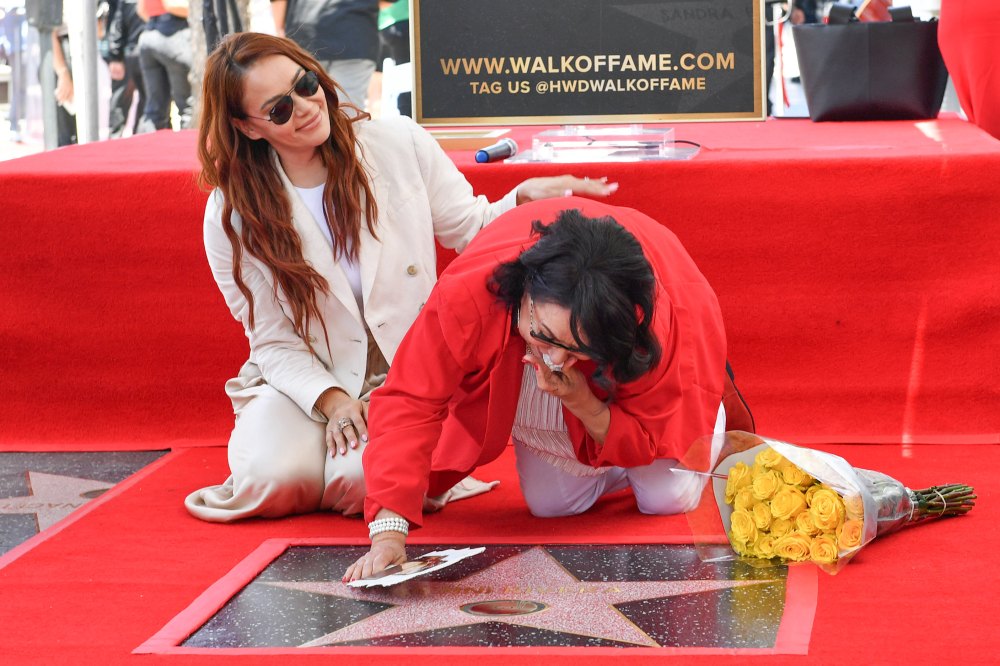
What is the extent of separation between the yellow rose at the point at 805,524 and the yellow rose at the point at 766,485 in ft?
0.17

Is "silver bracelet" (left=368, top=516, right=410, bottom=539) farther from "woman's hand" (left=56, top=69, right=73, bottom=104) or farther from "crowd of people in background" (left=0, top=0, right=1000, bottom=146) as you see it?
"woman's hand" (left=56, top=69, right=73, bottom=104)

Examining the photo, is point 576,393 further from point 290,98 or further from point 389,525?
point 290,98

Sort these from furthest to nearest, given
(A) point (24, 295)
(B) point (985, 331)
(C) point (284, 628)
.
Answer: (A) point (24, 295)
(B) point (985, 331)
(C) point (284, 628)

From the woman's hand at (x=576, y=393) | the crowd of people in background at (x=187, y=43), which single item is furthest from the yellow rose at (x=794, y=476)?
the crowd of people in background at (x=187, y=43)

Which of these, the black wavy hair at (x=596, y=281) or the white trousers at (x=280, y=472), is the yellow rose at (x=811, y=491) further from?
the white trousers at (x=280, y=472)

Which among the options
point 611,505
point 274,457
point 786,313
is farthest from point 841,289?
point 274,457

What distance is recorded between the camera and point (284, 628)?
5.47ft

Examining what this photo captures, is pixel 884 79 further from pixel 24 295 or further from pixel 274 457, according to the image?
pixel 24 295

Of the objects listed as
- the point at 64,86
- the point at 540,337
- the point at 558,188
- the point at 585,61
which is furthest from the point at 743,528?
the point at 64,86

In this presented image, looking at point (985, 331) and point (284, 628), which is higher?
point (985, 331)

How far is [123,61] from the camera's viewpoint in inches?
203

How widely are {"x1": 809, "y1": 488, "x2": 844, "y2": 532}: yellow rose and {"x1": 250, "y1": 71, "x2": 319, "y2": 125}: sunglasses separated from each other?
1.06 metres

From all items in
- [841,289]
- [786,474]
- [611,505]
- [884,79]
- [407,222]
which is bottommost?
[611,505]

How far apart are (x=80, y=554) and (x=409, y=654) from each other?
0.74 metres
